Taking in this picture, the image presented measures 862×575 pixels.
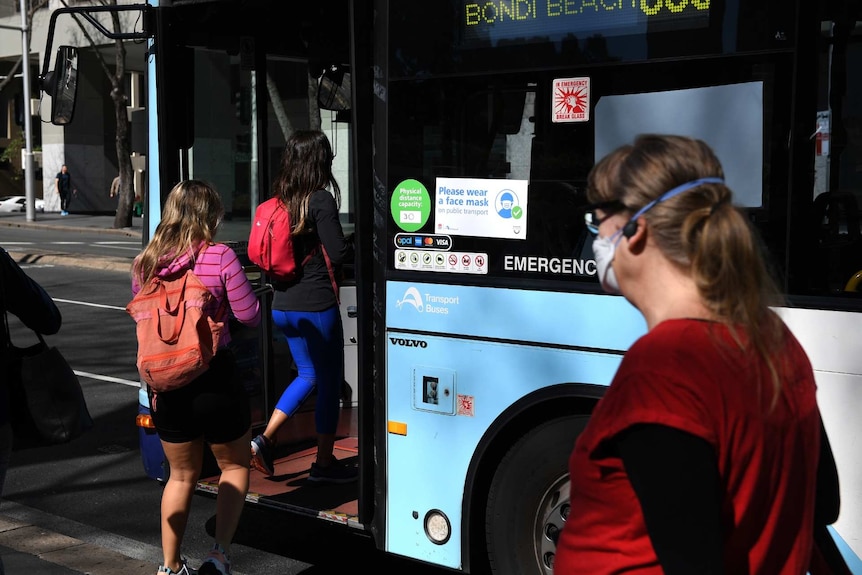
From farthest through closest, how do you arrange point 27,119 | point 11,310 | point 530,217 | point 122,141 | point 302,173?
point 27,119
point 122,141
point 302,173
point 530,217
point 11,310

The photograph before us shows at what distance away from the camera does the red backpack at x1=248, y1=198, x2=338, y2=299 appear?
5199 mm

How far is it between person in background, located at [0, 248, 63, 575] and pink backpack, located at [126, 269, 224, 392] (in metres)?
0.43

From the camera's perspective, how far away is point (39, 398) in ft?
11.5

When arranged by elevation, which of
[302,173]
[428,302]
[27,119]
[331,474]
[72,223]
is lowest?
[331,474]

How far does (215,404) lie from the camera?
13.3 ft

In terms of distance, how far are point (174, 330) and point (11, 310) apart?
0.65 metres

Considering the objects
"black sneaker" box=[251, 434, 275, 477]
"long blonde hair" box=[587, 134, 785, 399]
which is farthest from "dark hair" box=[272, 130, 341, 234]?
"long blonde hair" box=[587, 134, 785, 399]

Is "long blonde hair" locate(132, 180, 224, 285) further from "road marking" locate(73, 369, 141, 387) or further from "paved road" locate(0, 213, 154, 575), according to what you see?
"road marking" locate(73, 369, 141, 387)

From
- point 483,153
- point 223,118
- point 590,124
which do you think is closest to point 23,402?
point 483,153

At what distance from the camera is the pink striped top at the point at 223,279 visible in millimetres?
4051

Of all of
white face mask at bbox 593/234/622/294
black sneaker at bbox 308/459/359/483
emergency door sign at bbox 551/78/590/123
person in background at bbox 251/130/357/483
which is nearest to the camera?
white face mask at bbox 593/234/622/294

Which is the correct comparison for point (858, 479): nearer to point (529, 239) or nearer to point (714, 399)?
point (529, 239)

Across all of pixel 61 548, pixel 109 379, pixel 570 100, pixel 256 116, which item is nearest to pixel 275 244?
pixel 256 116

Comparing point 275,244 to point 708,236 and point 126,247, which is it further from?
point 126,247
